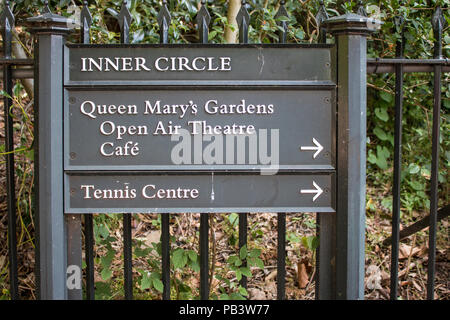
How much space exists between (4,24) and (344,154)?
1696 millimetres

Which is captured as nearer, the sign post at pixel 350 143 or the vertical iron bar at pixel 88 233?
the sign post at pixel 350 143

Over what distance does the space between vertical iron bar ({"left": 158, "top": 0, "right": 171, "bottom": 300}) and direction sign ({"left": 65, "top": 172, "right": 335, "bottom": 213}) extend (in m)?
0.19

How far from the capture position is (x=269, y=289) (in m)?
3.51

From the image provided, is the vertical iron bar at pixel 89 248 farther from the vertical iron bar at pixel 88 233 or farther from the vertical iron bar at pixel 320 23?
the vertical iron bar at pixel 320 23

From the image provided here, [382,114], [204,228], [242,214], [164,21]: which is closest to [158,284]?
[204,228]

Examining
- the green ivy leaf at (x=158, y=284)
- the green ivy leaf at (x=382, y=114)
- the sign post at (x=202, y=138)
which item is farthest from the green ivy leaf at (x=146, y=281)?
the green ivy leaf at (x=382, y=114)

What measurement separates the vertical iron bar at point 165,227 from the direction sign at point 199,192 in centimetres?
19

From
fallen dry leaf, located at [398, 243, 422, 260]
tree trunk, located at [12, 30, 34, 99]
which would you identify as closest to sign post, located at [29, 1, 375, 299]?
tree trunk, located at [12, 30, 34, 99]

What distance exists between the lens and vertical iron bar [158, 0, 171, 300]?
220 cm

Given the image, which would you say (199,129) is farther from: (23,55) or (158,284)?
(23,55)

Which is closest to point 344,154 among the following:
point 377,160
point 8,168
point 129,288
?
point 129,288

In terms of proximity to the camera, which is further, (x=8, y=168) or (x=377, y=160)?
(x=377, y=160)

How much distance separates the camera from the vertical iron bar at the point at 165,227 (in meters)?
2.20

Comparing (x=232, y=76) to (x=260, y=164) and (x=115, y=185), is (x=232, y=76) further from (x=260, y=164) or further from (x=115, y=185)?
(x=115, y=185)
